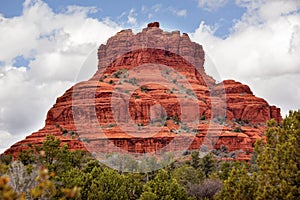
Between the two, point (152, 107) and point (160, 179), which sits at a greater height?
point (152, 107)

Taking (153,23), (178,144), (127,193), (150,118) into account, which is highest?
(153,23)

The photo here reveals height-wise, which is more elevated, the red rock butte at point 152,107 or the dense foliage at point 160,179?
the red rock butte at point 152,107

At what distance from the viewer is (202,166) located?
6350cm

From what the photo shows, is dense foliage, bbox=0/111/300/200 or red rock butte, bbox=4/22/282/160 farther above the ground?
Answer: red rock butte, bbox=4/22/282/160

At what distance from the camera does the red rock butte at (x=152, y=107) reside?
296ft

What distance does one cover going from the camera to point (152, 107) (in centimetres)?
10231

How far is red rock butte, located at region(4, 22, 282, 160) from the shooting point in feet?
296

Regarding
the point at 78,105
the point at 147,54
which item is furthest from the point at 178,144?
the point at 147,54

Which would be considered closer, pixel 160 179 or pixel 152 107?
pixel 160 179

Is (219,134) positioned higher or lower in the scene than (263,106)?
lower

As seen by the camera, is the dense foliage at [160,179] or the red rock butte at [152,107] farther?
the red rock butte at [152,107]

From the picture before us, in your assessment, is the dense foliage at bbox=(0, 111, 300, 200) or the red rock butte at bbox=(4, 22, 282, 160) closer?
the dense foliage at bbox=(0, 111, 300, 200)

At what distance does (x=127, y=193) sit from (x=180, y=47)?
104699mm

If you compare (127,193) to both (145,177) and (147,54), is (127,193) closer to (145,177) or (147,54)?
(145,177)
